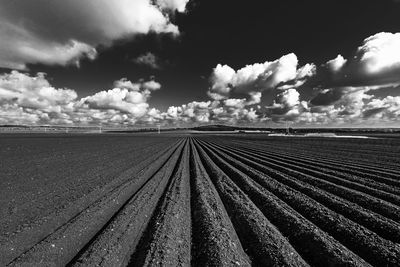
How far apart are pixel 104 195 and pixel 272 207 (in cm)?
625

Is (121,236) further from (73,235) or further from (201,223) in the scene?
(201,223)

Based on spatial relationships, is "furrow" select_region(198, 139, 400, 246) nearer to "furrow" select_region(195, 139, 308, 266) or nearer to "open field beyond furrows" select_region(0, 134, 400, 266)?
"open field beyond furrows" select_region(0, 134, 400, 266)

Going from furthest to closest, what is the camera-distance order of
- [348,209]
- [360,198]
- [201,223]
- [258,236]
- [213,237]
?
[360,198] < [348,209] < [201,223] < [258,236] < [213,237]

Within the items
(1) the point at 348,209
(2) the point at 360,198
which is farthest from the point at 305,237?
(2) the point at 360,198

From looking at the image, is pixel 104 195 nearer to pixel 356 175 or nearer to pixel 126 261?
pixel 126 261

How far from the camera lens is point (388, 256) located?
4.72m

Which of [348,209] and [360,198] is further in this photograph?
[360,198]

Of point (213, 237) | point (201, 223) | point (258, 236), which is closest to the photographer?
point (213, 237)

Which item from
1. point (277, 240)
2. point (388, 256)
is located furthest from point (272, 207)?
point (388, 256)

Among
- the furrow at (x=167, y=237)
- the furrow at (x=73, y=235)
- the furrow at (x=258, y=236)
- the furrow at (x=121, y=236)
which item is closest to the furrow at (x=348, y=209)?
the furrow at (x=258, y=236)

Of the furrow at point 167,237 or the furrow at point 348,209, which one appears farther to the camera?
the furrow at point 348,209

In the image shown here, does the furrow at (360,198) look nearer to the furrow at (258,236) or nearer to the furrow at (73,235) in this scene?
the furrow at (258,236)

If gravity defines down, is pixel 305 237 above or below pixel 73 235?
above

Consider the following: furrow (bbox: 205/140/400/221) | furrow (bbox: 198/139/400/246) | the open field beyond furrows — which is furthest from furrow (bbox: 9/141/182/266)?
furrow (bbox: 205/140/400/221)
